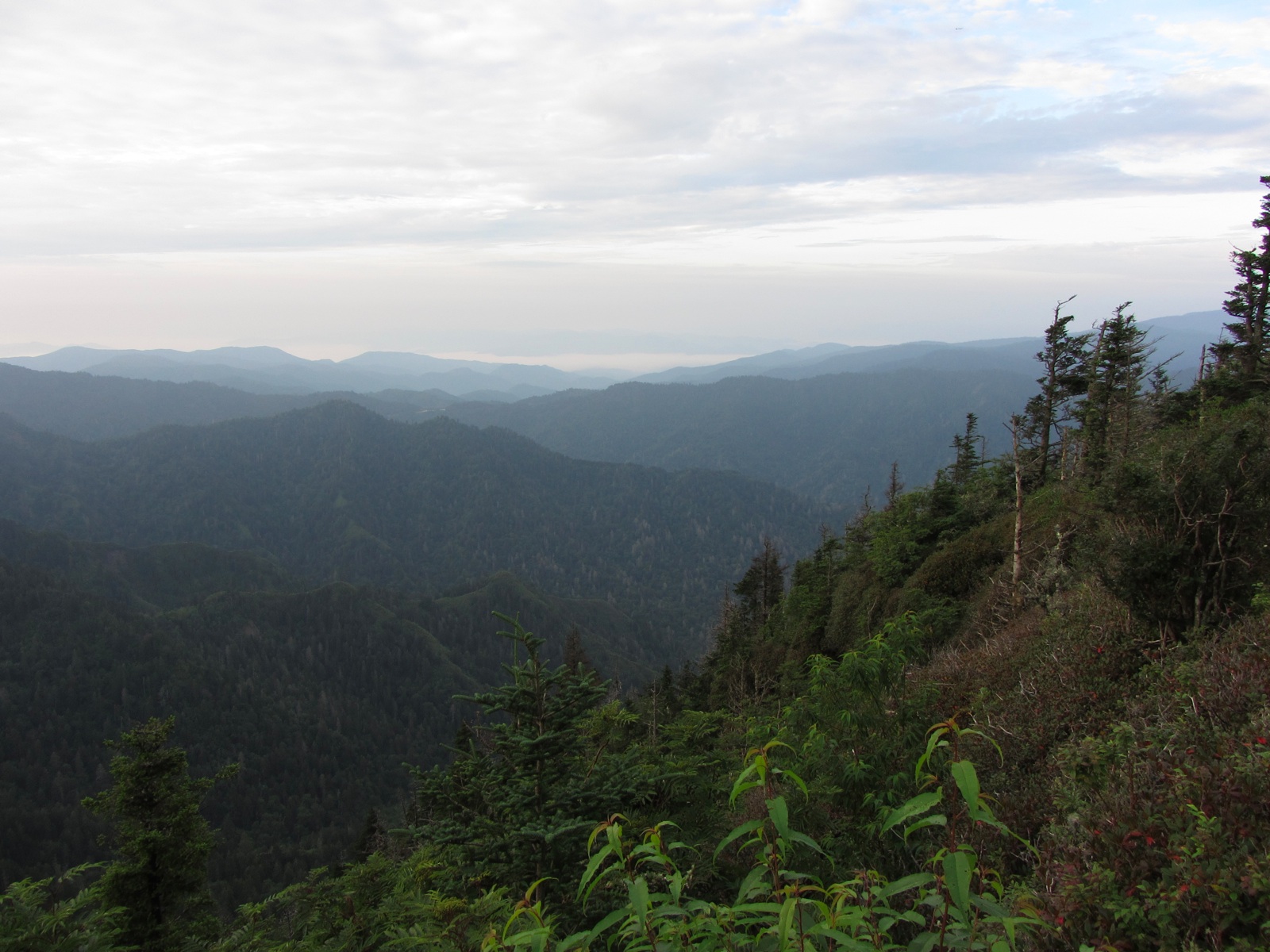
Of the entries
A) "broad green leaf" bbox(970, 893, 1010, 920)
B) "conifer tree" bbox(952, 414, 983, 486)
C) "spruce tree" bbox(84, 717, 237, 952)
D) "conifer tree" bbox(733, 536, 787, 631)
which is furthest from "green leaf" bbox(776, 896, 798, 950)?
"conifer tree" bbox(733, 536, 787, 631)

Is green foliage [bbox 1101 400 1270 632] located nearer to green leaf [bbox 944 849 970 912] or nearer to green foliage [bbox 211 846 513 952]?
green leaf [bbox 944 849 970 912]

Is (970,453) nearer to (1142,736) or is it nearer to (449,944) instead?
(1142,736)

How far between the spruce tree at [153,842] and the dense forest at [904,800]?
0.06 meters

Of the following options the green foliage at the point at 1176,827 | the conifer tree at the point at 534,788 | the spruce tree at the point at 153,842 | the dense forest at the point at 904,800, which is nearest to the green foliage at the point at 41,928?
the dense forest at the point at 904,800

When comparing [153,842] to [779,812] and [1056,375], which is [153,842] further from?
[1056,375]

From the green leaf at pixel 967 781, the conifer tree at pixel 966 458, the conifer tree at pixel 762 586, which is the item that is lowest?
the conifer tree at pixel 762 586

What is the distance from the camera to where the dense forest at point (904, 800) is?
2.66 meters

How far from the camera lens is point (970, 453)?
48375 millimetres

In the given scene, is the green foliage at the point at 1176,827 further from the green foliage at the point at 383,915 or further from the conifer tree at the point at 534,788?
the conifer tree at the point at 534,788

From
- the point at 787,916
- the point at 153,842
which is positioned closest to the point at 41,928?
the point at 787,916

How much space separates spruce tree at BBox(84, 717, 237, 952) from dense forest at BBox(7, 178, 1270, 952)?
2.4 inches

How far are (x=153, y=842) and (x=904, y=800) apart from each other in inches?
662

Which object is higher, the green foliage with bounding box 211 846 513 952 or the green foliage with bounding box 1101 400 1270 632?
the green foliage with bounding box 1101 400 1270 632

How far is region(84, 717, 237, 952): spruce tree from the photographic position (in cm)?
1470
